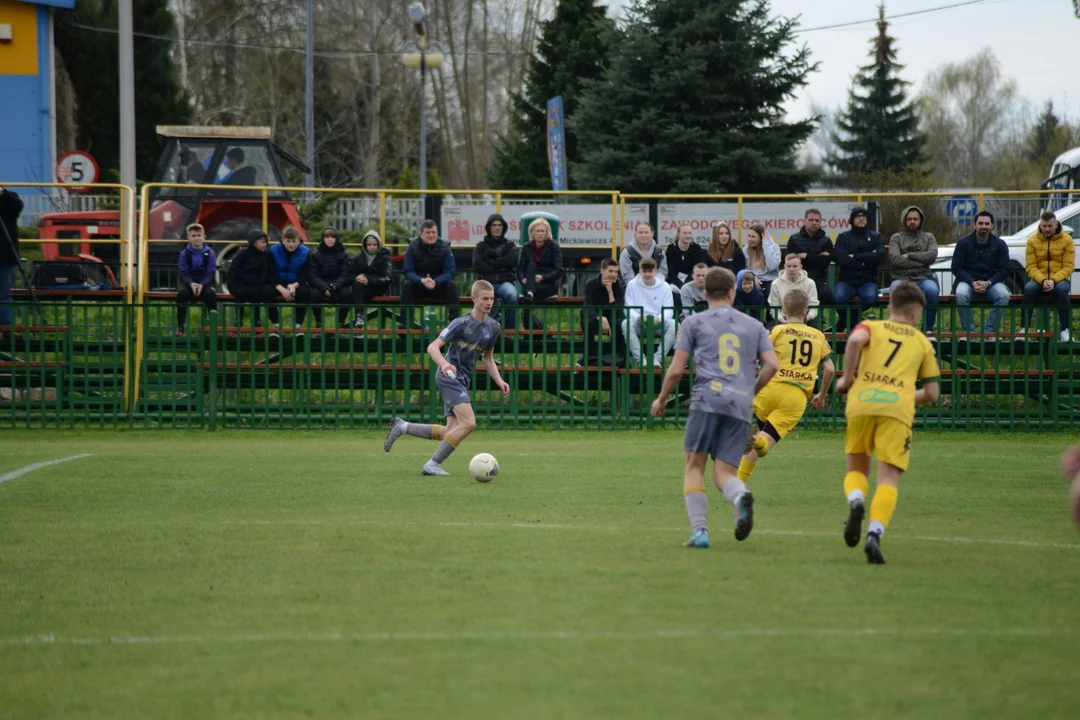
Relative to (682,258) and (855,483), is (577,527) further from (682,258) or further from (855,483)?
(682,258)

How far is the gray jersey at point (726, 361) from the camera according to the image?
850cm

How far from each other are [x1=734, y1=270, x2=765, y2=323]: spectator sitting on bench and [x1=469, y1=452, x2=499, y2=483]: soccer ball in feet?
19.9

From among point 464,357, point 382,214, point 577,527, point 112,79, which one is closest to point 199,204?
point 382,214

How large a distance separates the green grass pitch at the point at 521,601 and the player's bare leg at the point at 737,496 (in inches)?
11.5

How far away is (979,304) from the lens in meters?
17.5

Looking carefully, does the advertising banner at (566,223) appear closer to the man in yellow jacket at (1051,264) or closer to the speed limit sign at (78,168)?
the speed limit sign at (78,168)

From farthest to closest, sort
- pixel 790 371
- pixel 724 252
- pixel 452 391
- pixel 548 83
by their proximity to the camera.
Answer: pixel 548 83, pixel 724 252, pixel 452 391, pixel 790 371

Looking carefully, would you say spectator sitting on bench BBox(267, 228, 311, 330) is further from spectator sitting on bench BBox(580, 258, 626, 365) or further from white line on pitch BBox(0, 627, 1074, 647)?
white line on pitch BBox(0, 627, 1074, 647)

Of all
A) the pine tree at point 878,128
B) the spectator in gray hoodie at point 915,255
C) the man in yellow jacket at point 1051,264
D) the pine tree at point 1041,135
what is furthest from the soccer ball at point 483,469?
the pine tree at point 1041,135

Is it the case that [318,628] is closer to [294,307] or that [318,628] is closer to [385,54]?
[294,307]

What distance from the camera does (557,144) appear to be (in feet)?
111

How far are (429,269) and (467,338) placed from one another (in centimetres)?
616

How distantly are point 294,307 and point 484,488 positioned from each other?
23.0 feet

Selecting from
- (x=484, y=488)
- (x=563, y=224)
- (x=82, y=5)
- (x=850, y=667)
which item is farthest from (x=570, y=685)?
(x=82, y=5)
